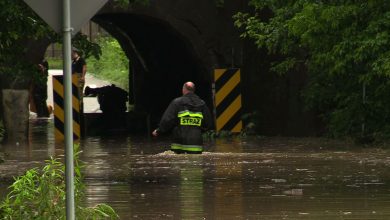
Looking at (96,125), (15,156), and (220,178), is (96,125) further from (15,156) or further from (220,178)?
(220,178)

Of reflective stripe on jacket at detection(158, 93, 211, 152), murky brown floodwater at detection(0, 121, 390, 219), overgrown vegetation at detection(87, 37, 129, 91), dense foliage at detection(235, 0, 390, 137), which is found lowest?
murky brown floodwater at detection(0, 121, 390, 219)

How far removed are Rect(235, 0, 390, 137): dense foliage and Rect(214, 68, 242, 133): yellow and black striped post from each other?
43.1 inches

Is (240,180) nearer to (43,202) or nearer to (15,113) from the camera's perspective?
(43,202)

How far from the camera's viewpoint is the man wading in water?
54.1 ft

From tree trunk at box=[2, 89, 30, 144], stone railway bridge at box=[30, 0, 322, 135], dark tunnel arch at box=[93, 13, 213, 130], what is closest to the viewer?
tree trunk at box=[2, 89, 30, 144]

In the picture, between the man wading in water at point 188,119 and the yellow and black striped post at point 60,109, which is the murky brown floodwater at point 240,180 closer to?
the man wading in water at point 188,119

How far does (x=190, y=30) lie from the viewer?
78.2 ft

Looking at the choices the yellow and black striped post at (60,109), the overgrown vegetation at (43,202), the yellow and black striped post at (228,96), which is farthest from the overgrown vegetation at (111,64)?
the overgrown vegetation at (43,202)

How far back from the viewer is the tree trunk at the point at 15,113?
2103 centimetres

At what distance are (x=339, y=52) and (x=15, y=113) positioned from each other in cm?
929

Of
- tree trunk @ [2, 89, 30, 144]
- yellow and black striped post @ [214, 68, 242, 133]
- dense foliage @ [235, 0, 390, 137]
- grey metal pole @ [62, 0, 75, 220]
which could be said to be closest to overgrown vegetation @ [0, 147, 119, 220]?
grey metal pole @ [62, 0, 75, 220]

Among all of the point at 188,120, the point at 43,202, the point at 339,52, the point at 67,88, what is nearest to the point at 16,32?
the point at 43,202

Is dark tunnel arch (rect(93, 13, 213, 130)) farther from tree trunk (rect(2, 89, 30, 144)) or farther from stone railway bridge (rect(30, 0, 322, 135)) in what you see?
tree trunk (rect(2, 89, 30, 144))

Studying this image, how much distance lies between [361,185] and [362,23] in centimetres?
226
